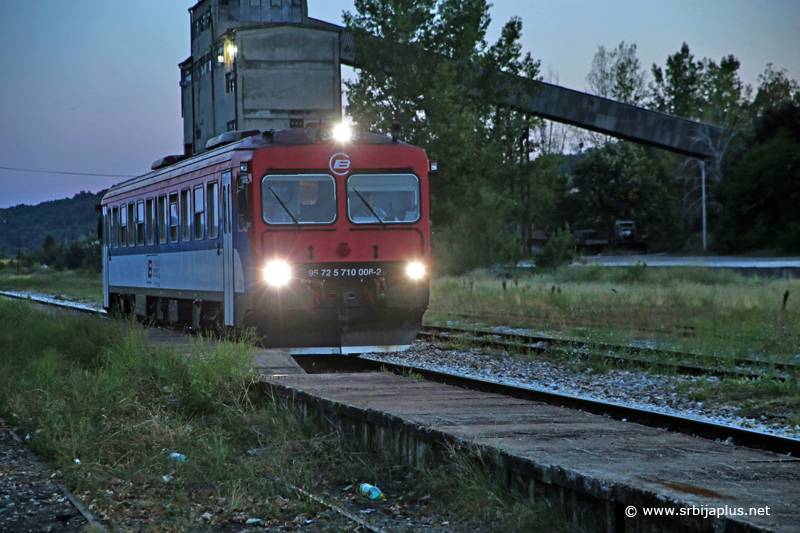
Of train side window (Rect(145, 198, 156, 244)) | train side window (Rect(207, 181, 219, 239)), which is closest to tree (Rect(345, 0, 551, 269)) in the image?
train side window (Rect(145, 198, 156, 244))

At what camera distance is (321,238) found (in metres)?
12.4

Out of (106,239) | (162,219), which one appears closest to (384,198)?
(162,219)

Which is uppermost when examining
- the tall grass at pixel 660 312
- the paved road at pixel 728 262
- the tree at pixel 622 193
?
the tree at pixel 622 193

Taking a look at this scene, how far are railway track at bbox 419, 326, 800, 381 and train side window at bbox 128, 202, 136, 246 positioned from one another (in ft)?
22.9

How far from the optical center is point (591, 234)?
209 feet

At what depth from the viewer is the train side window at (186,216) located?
48.2 ft

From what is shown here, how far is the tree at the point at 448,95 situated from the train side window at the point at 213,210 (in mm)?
23751

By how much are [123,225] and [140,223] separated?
5.30 feet

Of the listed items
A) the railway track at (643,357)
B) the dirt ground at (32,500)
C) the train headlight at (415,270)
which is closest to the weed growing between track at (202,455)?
the dirt ground at (32,500)

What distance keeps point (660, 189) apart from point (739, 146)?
6422 mm

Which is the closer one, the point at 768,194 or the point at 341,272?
the point at 341,272

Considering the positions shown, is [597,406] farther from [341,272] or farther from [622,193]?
[622,193]

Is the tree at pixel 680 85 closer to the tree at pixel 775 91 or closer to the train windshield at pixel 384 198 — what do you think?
the tree at pixel 775 91

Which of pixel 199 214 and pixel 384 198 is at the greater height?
pixel 384 198
